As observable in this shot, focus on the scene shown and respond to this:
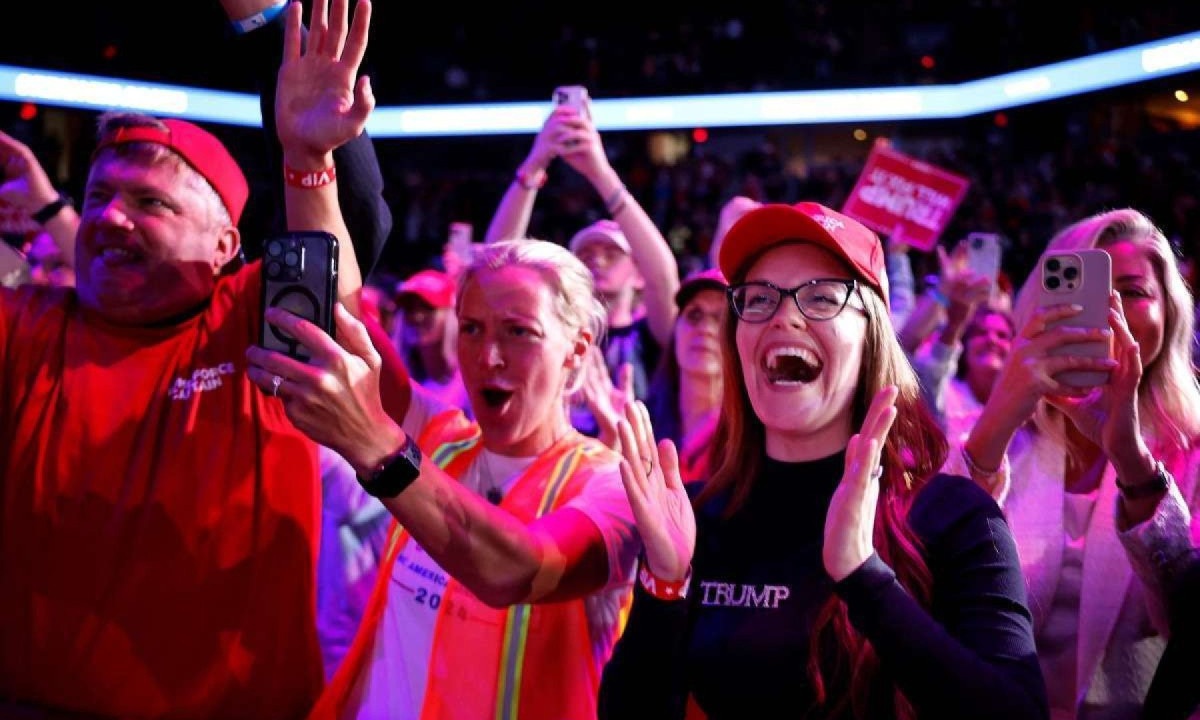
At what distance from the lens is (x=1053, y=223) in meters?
14.6

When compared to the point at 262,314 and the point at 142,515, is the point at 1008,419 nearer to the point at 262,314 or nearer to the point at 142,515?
the point at 262,314

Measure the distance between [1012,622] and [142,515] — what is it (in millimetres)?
1585

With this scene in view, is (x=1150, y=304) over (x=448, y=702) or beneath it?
over

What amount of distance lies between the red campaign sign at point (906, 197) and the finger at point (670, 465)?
3.39 metres

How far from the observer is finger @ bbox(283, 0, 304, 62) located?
2.07 metres

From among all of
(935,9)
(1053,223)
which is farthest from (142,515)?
(935,9)

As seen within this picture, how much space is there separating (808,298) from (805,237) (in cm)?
13

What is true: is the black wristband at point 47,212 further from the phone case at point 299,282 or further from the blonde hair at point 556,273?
the phone case at point 299,282

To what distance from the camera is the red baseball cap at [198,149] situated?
2.25 meters

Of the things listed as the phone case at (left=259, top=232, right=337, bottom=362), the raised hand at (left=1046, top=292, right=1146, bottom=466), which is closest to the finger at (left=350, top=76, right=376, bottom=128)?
the phone case at (left=259, top=232, right=337, bottom=362)

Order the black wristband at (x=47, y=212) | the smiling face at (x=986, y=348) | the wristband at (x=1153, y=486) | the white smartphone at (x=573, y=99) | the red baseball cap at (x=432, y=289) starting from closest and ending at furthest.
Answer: the wristband at (x=1153, y=486)
the black wristband at (x=47, y=212)
the white smartphone at (x=573, y=99)
the smiling face at (x=986, y=348)
the red baseball cap at (x=432, y=289)

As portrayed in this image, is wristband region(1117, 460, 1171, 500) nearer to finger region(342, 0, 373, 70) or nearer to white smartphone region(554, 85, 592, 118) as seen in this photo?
finger region(342, 0, 373, 70)

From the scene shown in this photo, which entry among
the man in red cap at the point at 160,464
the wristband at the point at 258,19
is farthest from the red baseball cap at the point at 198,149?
the wristband at the point at 258,19

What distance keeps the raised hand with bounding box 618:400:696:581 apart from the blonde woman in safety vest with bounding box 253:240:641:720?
21 cm
